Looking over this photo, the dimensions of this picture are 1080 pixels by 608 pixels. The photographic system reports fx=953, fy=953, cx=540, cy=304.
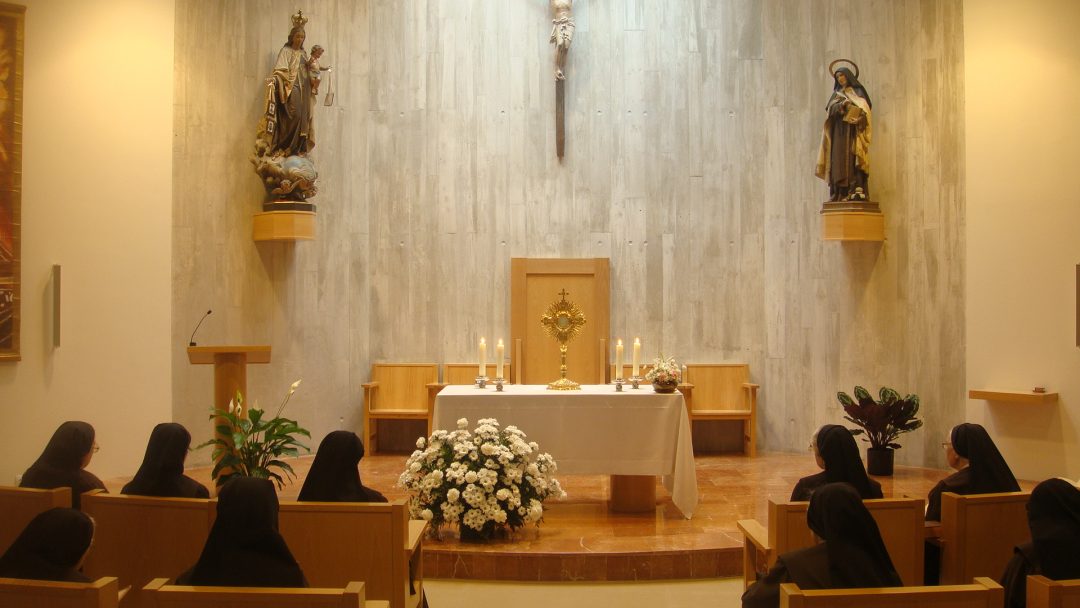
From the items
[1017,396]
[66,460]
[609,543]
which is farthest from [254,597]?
[1017,396]

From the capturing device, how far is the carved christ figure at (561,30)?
10492mm

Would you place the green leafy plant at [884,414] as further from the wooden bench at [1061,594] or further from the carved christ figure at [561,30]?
the wooden bench at [1061,594]

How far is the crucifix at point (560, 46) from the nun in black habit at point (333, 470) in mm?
6289

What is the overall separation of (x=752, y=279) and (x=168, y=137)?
→ 20.7ft

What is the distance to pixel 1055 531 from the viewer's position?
3680mm

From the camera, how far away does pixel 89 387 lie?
8562 mm

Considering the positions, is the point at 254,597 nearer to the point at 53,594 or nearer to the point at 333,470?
the point at 53,594

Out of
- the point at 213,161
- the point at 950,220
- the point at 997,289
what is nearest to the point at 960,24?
the point at 950,220

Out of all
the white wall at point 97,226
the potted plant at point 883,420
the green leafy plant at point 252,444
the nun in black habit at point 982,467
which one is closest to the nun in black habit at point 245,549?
the green leafy plant at point 252,444

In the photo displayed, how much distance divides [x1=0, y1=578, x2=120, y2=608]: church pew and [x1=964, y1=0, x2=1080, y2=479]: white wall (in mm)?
8498

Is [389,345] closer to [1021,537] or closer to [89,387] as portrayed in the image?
[89,387]

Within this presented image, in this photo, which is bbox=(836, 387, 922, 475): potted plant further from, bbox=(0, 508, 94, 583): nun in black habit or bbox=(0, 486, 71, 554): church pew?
bbox=(0, 508, 94, 583): nun in black habit

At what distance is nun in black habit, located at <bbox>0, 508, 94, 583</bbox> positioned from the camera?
3395 millimetres

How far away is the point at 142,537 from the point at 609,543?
3.14 m
